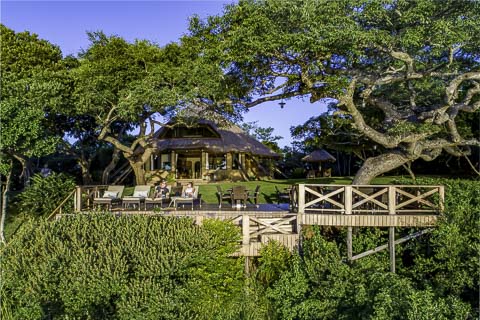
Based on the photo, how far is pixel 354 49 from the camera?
935cm

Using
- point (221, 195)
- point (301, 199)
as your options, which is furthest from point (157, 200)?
point (301, 199)

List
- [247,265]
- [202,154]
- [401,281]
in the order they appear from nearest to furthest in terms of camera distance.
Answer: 1. [401,281]
2. [247,265]
3. [202,154]

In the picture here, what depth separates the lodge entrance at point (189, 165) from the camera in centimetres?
2527

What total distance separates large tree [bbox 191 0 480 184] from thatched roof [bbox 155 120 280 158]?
11274 mm

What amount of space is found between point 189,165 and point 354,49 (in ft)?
58.1

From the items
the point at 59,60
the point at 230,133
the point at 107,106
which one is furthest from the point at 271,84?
the point at 230,133

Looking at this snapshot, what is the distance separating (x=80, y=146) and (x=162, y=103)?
11.5 m

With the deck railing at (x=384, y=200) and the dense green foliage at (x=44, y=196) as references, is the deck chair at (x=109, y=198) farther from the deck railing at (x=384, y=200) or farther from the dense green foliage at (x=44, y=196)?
the deck railing at (x=384, y=200)

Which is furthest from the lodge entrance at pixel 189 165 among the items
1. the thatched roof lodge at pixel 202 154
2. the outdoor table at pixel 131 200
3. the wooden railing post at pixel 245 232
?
the wooden railing post at pixel 245 232

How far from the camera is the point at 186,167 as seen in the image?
2547cm

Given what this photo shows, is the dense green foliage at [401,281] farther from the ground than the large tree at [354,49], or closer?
closer

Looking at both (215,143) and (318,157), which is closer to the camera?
(215,143)

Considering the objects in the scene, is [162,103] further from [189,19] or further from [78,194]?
[78,194]

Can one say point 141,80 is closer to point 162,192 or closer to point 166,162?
point 162,192
